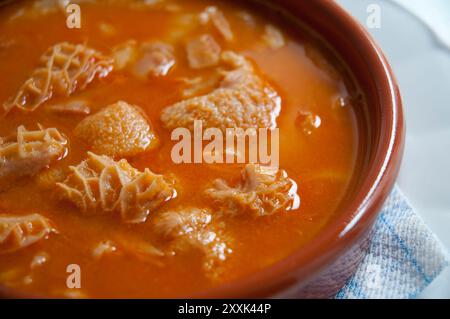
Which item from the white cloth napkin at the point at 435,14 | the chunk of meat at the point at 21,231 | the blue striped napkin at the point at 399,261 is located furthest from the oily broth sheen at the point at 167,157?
the white cloth napkin at the point at 435,14

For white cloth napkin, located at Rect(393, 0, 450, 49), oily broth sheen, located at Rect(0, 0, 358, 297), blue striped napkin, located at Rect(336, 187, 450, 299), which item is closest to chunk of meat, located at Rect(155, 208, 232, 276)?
oily broth sheen, located at Rect(0, 0, 358, 297)

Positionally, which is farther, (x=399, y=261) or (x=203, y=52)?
(x=203, y=52)

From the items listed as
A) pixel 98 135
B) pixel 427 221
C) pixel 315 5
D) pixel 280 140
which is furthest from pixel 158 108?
pixel 427 221

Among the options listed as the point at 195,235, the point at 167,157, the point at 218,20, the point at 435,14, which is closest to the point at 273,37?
the point at 218,20

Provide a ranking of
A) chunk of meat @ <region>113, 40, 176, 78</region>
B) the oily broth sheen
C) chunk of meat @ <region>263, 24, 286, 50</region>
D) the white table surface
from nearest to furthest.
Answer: the oily broth sheen
the white table surface
chunk of meat @ <region>113, 40, 176, 78</region>
chunk of meat @ <region>263, 24, 286, 50</region>

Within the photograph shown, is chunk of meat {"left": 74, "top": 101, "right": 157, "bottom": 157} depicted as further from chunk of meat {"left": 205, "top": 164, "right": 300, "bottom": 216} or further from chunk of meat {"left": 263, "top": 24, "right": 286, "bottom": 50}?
chunk of meat {"left": 263, "top": 24, "right": 286, "bottom": 50}

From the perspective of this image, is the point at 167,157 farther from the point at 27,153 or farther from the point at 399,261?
the point at 399,261
